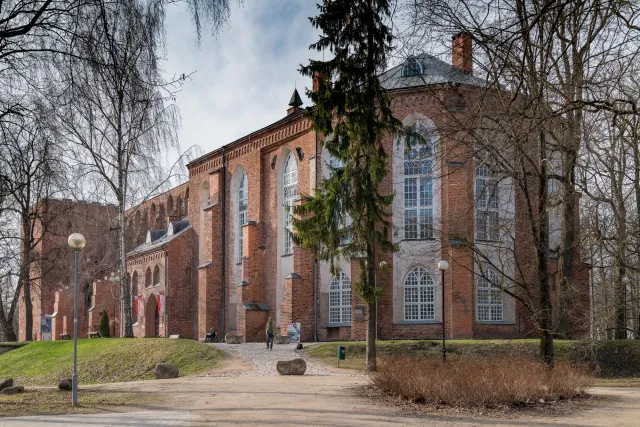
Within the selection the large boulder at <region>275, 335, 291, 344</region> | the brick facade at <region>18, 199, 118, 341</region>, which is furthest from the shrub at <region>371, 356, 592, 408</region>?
the brick facade at <region>18, 199, 118, 341</region>

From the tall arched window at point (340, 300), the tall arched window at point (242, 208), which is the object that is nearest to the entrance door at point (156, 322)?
the tall arched window at point (242, 208)

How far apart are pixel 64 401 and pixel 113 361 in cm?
1062

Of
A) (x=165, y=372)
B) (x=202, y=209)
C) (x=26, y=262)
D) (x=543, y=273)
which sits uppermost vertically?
(x=202, y=209)

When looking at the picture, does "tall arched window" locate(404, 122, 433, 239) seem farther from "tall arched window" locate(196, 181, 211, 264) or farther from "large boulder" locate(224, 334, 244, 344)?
"tall arched window" locate(196, 181, 211, 264)

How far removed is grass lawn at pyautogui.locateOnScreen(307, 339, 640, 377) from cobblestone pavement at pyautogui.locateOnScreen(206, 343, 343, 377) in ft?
3.27

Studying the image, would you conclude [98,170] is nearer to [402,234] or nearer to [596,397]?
[402,234]

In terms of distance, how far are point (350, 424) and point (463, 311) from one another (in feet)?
60.2

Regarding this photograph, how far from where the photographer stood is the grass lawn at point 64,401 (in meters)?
13.6

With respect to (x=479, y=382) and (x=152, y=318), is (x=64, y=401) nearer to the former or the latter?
(x=479, y=382)

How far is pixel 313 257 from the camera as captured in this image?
33500 mm

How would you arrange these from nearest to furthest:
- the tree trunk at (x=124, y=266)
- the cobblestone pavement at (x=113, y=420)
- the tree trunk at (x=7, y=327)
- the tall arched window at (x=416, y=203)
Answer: the cobblestone pavement at (x=113, y=420), the tree trunk at (x=124, y=266), the tall arched window at (x=416, y=203), the tree trunk at (x=7, y=327)

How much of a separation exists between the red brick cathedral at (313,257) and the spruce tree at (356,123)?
115cm

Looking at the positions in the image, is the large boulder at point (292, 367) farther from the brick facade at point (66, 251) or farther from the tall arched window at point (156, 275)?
the tall arched window at point (156, 275)

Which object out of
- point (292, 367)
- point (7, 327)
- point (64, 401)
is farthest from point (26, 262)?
point (64, 401)
